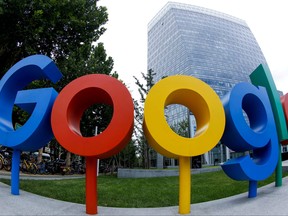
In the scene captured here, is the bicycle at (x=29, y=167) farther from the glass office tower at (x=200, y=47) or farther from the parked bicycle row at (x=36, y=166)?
the glass office tower at (x=200, y=47)

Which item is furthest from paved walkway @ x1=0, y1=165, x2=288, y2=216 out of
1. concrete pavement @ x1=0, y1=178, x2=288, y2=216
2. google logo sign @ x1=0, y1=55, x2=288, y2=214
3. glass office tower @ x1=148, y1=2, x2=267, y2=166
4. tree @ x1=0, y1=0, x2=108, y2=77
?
glass office tower @ x1=148, y1=2, x2=267, y2=166

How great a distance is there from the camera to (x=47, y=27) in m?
14.5

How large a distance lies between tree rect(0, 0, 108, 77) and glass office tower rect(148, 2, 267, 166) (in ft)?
163

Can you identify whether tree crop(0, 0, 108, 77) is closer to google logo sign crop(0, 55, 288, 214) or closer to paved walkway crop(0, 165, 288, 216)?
google logo sign crop(0, 55, 288, 214)

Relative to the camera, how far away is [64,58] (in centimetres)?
1736

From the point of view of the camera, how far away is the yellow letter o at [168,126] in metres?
6.79

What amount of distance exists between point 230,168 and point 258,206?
1.17m

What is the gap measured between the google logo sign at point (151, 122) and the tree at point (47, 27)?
6.30 meters

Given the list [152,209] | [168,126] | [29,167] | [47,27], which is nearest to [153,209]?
[152,209]

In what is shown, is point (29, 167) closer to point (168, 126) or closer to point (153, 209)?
point (153, 209)

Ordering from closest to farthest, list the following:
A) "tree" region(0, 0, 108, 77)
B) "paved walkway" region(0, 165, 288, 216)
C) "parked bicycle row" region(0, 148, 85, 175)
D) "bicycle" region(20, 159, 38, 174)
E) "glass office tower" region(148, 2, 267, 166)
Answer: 1. "paved walkway" region(0, 165, 288, 216)
2. "tree" region(0, 0, 108, 77)
3. "parked bicycle row" region(0, 148, 85, 175)
4. "bicycle" region(20, 159, 38, 174)
5. "glass office tower" region(148, 2, 267, 166)

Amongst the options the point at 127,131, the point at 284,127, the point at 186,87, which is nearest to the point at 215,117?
the point at 186,87

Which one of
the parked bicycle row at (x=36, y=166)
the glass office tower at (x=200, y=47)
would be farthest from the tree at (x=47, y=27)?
the glass office tower at (x=200, y=47)

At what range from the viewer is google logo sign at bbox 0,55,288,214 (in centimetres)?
681
